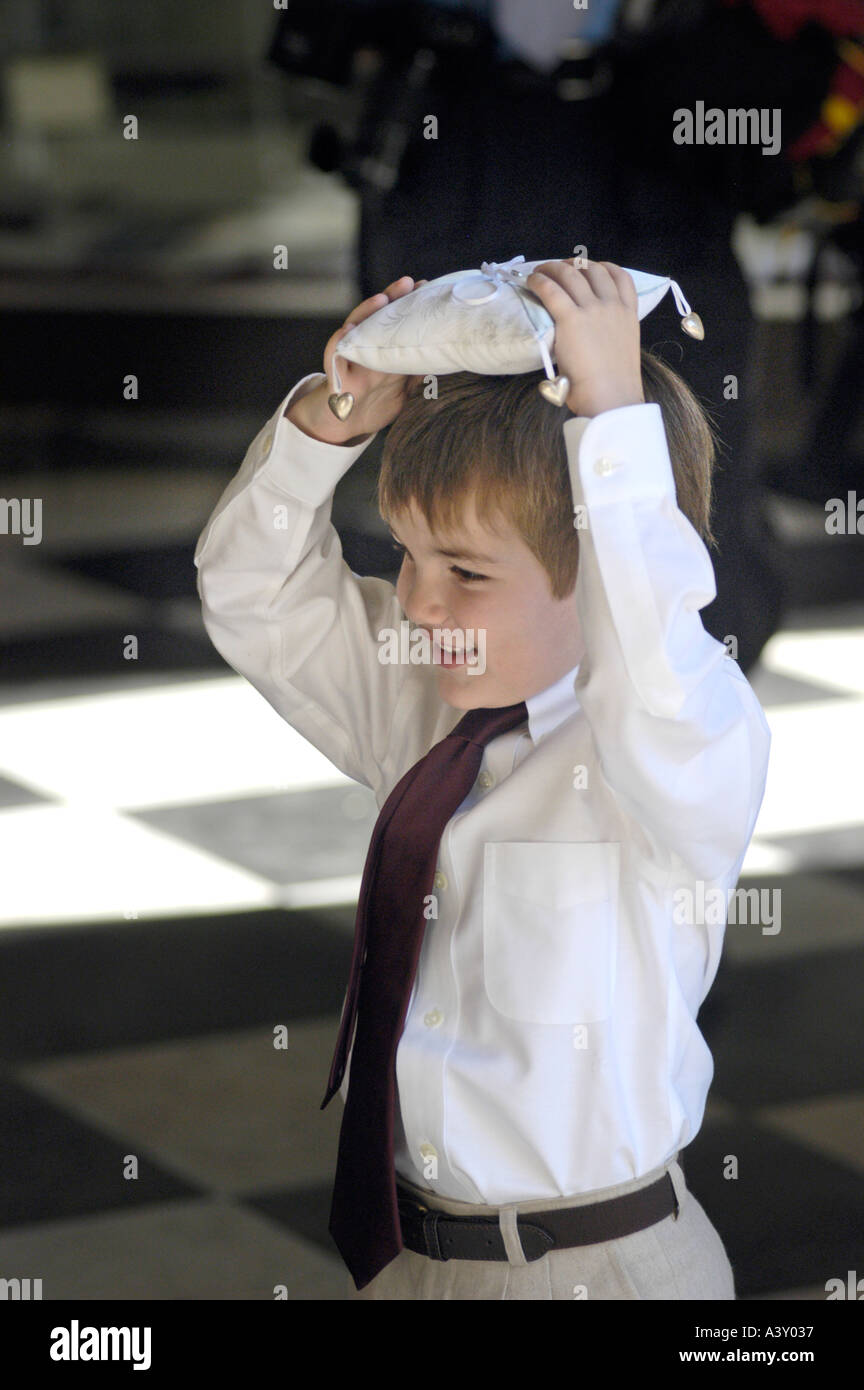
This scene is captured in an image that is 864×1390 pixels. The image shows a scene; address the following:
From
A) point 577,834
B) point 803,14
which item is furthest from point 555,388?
point 803,14

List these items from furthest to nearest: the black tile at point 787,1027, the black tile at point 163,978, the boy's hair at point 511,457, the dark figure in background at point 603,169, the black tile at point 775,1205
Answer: the black tile at point 163,978, the black tile at point 787,1027, the black tile at point 775,1205, the dark figure in background at point 603,169, the boy's hair at point 511,457

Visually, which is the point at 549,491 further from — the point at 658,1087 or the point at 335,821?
the point at 335,821

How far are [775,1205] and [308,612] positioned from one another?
0.96 meters

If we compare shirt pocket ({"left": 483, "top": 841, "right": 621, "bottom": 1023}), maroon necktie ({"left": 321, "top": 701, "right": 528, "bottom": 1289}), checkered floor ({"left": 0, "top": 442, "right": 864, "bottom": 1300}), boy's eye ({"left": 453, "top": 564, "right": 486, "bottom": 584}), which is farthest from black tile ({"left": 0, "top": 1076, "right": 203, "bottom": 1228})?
boy's eye ({"left": 453, "top": 564, "right": 486, "bottom": 584})

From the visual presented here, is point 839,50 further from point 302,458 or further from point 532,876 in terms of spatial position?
point 532,876

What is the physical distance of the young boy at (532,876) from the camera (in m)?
1.00

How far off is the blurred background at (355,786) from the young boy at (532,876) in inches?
16.4

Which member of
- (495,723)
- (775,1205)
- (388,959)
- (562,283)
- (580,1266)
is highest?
(562,283)

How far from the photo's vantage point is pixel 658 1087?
1.06m

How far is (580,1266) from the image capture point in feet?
3.45

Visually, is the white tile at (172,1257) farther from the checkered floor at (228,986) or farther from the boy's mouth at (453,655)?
the boy's mouth at (453,655)

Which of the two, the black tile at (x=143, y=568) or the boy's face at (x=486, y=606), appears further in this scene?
the black tile at (x=143, y=568)

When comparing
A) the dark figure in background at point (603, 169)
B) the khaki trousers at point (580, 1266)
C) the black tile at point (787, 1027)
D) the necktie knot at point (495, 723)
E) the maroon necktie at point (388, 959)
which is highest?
the dark figure in background at point (603, 169)
